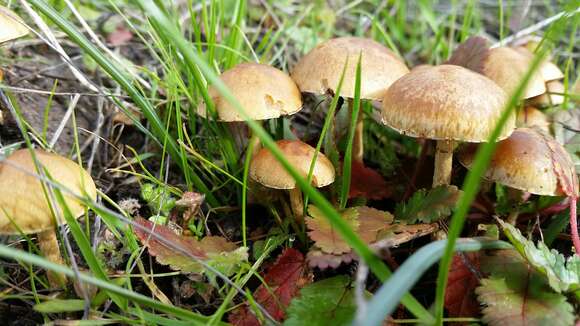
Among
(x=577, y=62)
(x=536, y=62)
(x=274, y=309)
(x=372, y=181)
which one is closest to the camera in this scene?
(x=536, y=62)

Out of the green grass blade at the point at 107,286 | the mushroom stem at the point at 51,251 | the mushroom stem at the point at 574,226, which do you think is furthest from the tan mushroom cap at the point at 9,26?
the mushroom stem at the point at 574,226

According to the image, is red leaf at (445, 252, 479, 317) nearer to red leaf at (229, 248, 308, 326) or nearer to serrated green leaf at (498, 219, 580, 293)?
serrated green leaf at (498, 219, 580, 293)

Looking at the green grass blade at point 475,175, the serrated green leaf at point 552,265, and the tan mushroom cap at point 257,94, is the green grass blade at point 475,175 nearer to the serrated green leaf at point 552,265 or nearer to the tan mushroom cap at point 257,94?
the serrated green leaf at point 552,265

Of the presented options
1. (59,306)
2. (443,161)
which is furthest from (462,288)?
(59,306)

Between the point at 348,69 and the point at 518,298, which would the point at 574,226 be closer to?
the point at 518,298

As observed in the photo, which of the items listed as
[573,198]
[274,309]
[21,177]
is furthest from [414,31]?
[21,177]

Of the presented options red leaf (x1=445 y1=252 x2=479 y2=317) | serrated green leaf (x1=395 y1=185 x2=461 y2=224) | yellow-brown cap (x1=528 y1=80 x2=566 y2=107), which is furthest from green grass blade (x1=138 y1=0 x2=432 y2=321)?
yellow-brown cap (x1=528 y1=80 x2=566 y2=107)

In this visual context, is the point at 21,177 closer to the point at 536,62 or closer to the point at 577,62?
the point at 536,62
